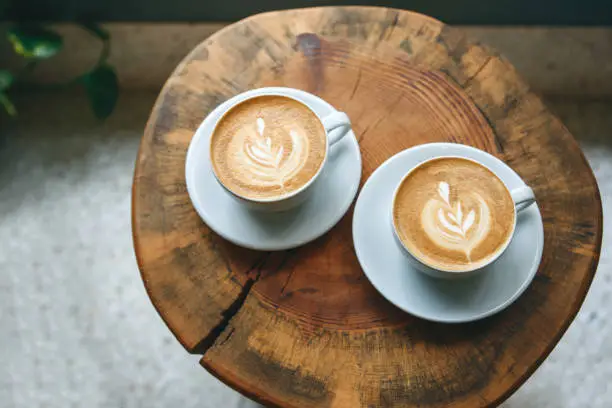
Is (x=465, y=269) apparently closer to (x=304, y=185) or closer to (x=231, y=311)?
(x=304, y=185)

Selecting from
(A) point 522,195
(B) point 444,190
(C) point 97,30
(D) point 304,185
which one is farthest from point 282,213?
(C) point 97,30

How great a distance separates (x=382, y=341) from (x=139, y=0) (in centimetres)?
120

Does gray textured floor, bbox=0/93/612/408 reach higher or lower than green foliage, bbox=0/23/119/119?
lower

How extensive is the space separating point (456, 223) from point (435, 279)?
0.32 ft

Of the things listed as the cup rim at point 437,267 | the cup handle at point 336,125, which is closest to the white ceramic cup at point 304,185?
the cup handle at point 336,125

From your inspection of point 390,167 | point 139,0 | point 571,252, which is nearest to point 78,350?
point 139,0

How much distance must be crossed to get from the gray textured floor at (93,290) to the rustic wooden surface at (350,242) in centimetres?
67

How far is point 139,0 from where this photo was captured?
1.58 m

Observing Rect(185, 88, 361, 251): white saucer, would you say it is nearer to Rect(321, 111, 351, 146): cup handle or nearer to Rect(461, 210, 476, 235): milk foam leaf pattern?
Rect(321, 111, 351, 146): cup handle

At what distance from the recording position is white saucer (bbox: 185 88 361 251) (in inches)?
34.3

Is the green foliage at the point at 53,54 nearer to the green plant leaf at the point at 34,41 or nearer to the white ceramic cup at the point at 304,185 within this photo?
the green plant leaf at the point at 34,41

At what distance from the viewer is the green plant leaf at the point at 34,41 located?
1.42m

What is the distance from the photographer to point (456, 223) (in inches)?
31.2

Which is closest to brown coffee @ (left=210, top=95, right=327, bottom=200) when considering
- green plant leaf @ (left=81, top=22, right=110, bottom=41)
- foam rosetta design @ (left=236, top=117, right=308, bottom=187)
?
foam rosetta design @ (left=236, top=117, right=308, bottom=187)
